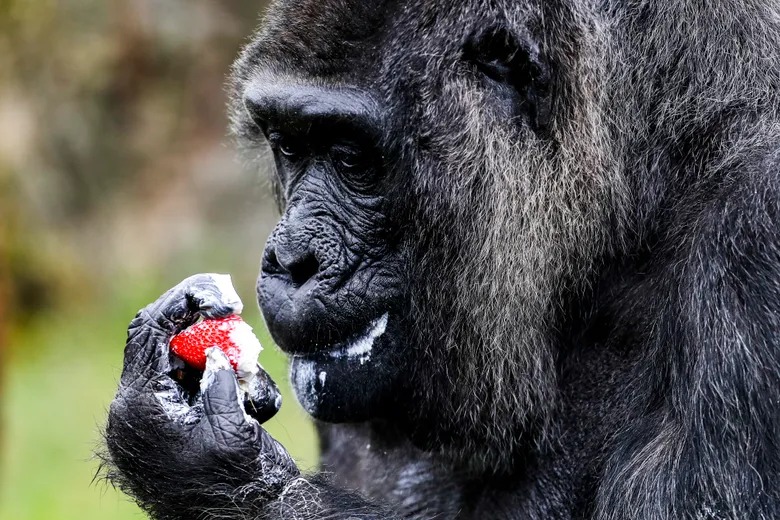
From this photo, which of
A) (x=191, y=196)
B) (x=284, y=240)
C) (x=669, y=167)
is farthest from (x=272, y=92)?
(x=191, y=196)

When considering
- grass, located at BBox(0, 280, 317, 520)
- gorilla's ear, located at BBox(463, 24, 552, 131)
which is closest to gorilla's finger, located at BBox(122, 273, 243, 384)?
gorilla's ear, located at BBox(463, 24, 552, 131)

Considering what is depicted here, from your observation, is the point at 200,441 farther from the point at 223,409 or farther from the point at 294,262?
the point at 294,262

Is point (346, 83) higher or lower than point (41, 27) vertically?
lower

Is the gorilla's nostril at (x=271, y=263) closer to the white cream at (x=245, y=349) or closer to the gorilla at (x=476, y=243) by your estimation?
the gorilla at (x=476, y=243)

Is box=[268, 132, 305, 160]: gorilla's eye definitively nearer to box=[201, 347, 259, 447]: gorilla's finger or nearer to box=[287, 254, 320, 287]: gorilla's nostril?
→ box=[287, 254, 320, 287]: gorilla's nostril

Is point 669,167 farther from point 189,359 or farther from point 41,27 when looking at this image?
point 41,27

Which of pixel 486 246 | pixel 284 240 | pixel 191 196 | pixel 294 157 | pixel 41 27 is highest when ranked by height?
pixel 41 27

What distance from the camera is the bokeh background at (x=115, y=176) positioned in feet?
43.4

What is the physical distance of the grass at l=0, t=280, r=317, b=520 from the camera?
9.16 m

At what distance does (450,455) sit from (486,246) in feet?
2.64

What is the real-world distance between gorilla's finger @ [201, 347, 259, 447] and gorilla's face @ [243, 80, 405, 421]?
221 mm

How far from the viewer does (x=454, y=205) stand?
3.56 m

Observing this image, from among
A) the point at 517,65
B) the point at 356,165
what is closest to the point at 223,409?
the point at 356,165

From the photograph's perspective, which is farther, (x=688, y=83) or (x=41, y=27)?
(x=41, y=27)
